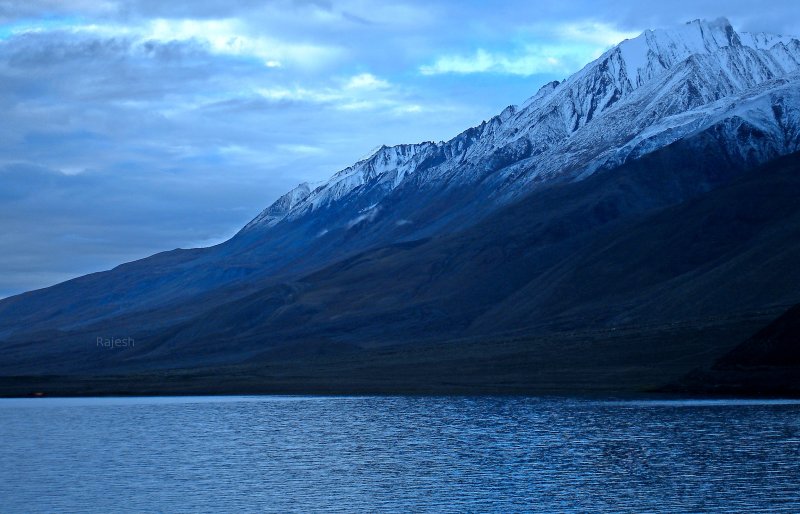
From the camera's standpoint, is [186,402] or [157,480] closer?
[157,480]

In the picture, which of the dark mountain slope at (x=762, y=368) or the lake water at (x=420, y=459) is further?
the dark mountain slope at (x=762, y=368)

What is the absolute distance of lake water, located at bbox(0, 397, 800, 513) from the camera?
5230 centimetres

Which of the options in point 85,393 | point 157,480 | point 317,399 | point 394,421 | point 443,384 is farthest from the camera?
point 85,393

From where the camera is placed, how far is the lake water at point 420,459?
52.3 meters

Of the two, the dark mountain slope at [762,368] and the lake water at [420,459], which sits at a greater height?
the dark mountain slope at [762,368]

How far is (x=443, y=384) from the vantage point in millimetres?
136500

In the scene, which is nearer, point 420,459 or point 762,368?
point 420,459

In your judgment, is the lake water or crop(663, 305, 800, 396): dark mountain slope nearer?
the lake water

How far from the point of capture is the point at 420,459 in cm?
6656

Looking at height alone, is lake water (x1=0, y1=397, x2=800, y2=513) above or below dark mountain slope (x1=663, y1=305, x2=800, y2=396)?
below

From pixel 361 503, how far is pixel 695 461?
63.3 feet

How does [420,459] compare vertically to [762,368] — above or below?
below

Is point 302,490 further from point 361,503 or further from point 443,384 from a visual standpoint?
point 443,384

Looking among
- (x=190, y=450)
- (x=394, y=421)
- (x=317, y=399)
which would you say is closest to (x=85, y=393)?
(x=317, y=399)
